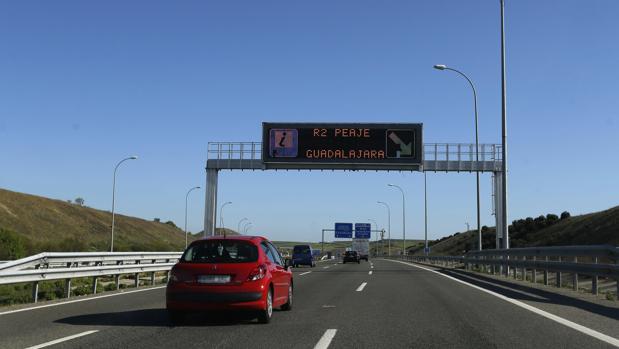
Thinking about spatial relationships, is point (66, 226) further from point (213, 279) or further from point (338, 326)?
point (338, 326)

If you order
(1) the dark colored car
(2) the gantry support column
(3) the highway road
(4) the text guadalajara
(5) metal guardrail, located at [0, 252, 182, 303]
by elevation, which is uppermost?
(4) the text guadalajara

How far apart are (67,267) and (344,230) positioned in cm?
7505

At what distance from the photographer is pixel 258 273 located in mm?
9305

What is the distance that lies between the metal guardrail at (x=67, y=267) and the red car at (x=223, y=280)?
4.71 meters

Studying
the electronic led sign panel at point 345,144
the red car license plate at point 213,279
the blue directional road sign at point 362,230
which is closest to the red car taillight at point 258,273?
the red car license plate at point 213,279

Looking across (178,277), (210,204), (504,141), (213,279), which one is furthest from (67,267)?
(210,204)

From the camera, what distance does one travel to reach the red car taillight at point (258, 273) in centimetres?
919

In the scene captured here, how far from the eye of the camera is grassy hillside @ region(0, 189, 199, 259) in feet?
249

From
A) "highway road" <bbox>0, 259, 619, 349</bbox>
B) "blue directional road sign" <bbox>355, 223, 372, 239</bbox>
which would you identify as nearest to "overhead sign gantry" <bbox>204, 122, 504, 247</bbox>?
"highway road" <bbox>0, 259, 619, 349</bbox>

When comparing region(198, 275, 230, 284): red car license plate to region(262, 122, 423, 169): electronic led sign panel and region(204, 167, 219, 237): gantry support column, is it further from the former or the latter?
region(204, 167, 219, 237): gantry support column

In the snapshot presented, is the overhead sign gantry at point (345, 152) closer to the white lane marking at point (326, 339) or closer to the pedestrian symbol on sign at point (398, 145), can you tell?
the pedestrian symbol on sign at point (398, 145)

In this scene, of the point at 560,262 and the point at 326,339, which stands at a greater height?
the point at 560,262

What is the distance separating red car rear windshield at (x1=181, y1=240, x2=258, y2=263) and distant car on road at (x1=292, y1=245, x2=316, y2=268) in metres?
31.3

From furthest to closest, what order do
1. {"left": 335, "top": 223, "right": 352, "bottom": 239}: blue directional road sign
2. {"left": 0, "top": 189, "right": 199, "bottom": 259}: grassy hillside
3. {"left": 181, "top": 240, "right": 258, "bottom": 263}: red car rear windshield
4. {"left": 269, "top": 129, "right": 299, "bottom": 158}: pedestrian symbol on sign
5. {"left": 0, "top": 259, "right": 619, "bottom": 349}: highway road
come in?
1. {"left": 335, "top": 223, "right": 352, "bottom": 239}: blue directional road sign
2. {"left": 0, "top": 189, "right": 199, "bottom": 259}: grassy hillside
3. {"left": 269, "top": 129, "right": 299, "bottom": 158}: pedestrian symbol on sign
4. {"left": 181, "top": 240, "right": 258, "bottom": 263}: red car rear windshield
5. {"left": 0, "top": 259, "right": 619, "bottom": 349}: highway road
